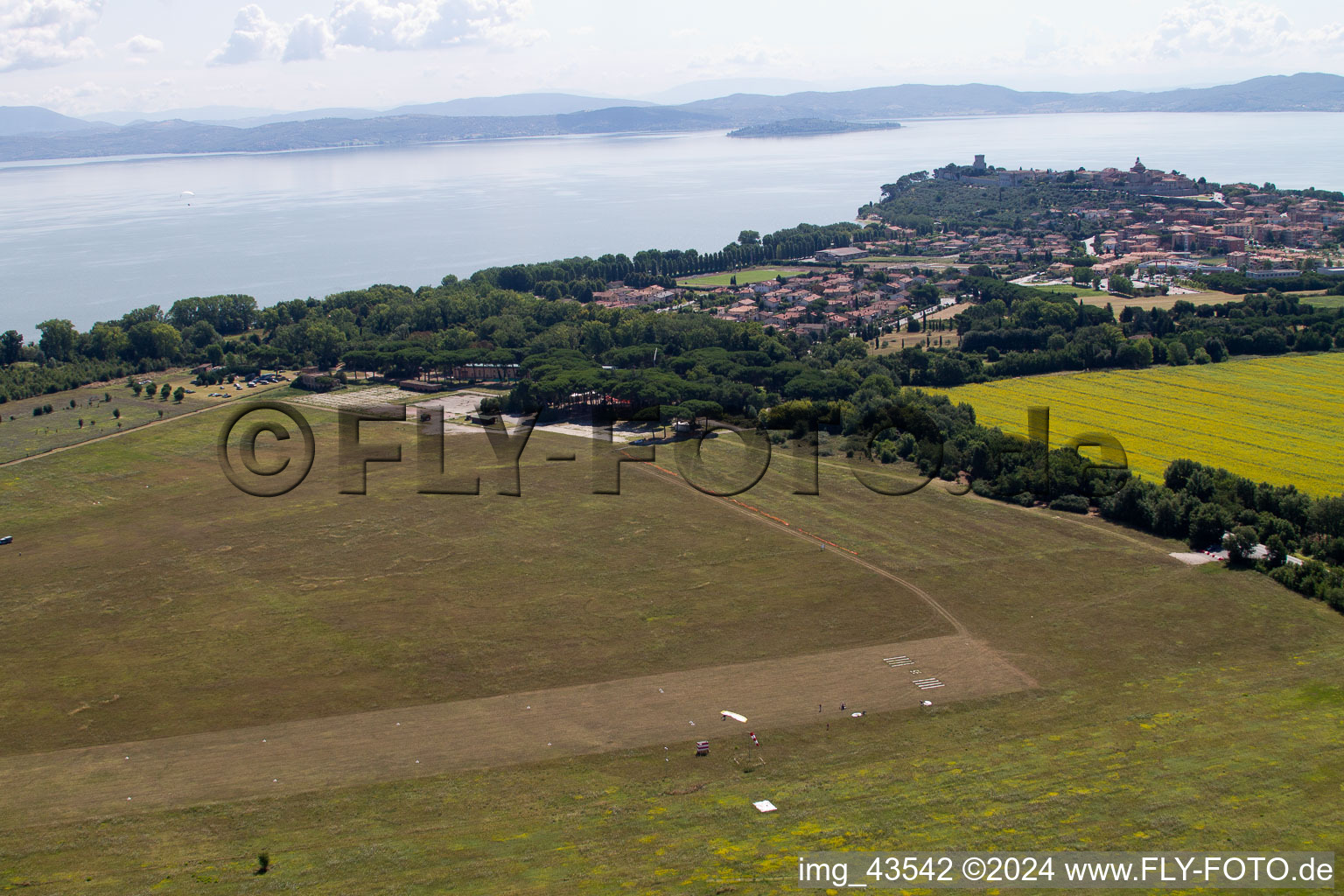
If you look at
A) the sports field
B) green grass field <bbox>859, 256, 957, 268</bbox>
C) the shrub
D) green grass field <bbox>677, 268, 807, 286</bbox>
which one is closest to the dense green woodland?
the shrub

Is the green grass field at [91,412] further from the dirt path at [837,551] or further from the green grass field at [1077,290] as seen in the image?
the green grass field at [1077,290]

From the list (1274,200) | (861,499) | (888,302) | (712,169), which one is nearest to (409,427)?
(861,499)

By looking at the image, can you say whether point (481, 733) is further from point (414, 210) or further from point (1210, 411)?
point (414, 210)

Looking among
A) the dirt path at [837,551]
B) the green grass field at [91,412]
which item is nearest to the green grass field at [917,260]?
the green grass field at [91,412]

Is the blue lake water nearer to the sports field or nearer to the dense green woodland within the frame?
the dense green woodland

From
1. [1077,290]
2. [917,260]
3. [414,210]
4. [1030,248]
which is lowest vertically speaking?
[1077,290]

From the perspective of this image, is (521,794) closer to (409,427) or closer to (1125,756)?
(1125,756)

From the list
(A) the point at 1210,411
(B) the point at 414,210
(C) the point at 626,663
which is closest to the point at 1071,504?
(A) the point at 1210,411
